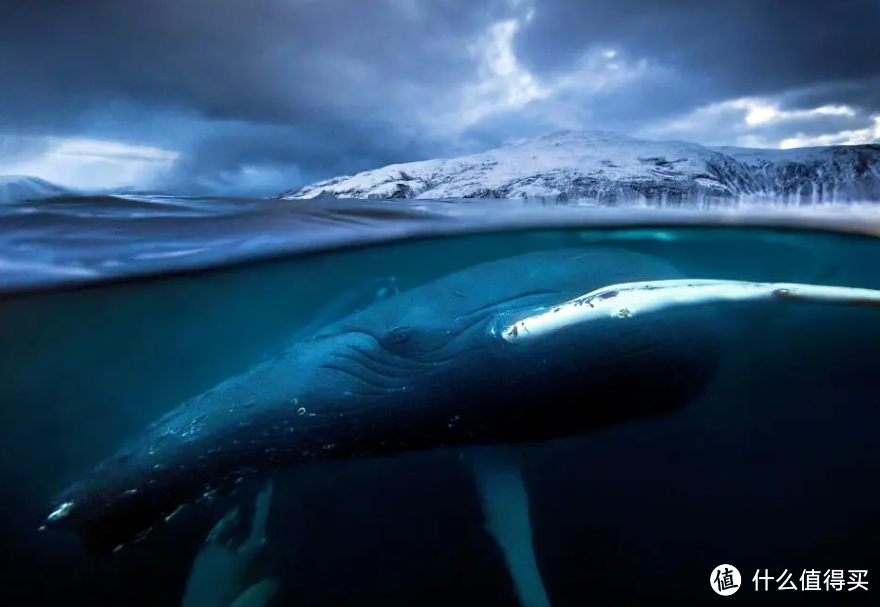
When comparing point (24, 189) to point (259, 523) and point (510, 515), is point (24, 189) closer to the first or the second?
point (259, 523)

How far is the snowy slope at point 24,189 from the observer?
4.28 meters

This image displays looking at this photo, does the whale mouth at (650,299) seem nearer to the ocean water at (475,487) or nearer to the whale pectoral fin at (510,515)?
the ocean water at (475,487)

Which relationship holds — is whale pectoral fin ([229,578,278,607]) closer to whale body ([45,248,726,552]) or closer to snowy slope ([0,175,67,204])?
whale body ([45,248,726,552])

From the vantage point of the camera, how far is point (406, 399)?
2.80 metres

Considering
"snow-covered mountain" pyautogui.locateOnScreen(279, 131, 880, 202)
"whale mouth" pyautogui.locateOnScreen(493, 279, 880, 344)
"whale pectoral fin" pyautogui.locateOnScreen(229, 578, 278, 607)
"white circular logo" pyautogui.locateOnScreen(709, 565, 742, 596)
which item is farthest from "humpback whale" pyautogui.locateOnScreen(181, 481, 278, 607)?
"snow-covered mountain" pyautogui.locateOnScreen(279, 131, 880, 202)

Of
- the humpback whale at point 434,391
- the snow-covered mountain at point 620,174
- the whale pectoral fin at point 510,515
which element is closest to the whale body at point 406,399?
the humpback whale at point 434,391

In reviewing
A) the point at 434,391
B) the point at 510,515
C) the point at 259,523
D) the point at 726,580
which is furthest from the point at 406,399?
the point at 726,580

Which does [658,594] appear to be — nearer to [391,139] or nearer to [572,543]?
[572,543]

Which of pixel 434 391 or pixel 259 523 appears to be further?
pixel 259 523

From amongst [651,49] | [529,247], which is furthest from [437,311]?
[529,247]

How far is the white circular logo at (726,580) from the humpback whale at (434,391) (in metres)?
1.08

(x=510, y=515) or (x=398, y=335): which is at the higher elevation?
(x=398, y=335)

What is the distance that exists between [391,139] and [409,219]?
75.0 inches

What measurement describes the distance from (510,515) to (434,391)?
3.13ft
